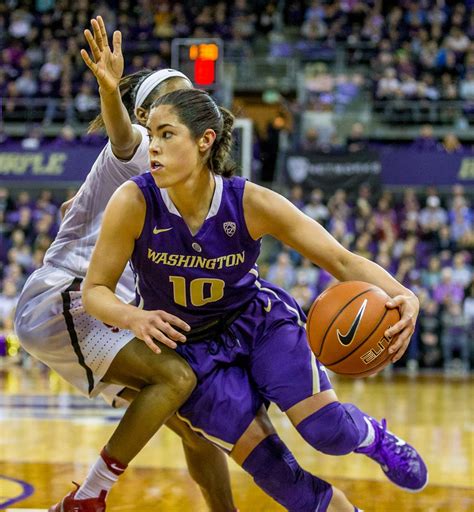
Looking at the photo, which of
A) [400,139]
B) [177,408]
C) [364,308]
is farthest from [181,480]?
[400,139]

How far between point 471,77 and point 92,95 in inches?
260

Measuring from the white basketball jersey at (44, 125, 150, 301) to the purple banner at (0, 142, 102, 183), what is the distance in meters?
10.9

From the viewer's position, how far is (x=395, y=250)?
13.8m

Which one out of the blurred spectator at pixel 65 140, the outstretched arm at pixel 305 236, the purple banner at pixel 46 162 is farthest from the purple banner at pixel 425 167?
the outstretched arm at pixel 305 236

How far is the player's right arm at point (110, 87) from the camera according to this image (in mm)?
4066

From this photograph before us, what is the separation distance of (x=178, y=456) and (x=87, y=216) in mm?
2905

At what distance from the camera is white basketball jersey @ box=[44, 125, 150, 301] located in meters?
4.36

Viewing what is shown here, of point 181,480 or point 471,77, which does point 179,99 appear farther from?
point 471,77

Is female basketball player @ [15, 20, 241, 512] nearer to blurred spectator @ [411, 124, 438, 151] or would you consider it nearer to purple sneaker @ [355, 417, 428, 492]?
purple sneaker @ [355, 417, 428, 492]

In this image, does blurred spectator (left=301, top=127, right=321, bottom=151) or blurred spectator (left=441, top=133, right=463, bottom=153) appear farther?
blurred spectator (left=441, top=133, right=463, bottom=153)

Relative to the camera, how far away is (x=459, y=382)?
11.9 m

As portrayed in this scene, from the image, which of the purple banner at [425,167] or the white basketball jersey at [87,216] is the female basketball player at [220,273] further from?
the purple banner at [425,167]

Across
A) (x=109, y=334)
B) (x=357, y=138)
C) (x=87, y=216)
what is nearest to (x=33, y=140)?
(x=357, y=138)

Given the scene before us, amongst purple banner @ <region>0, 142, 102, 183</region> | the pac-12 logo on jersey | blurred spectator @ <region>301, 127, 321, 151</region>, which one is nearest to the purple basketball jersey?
the pac-12 logo on jersey
